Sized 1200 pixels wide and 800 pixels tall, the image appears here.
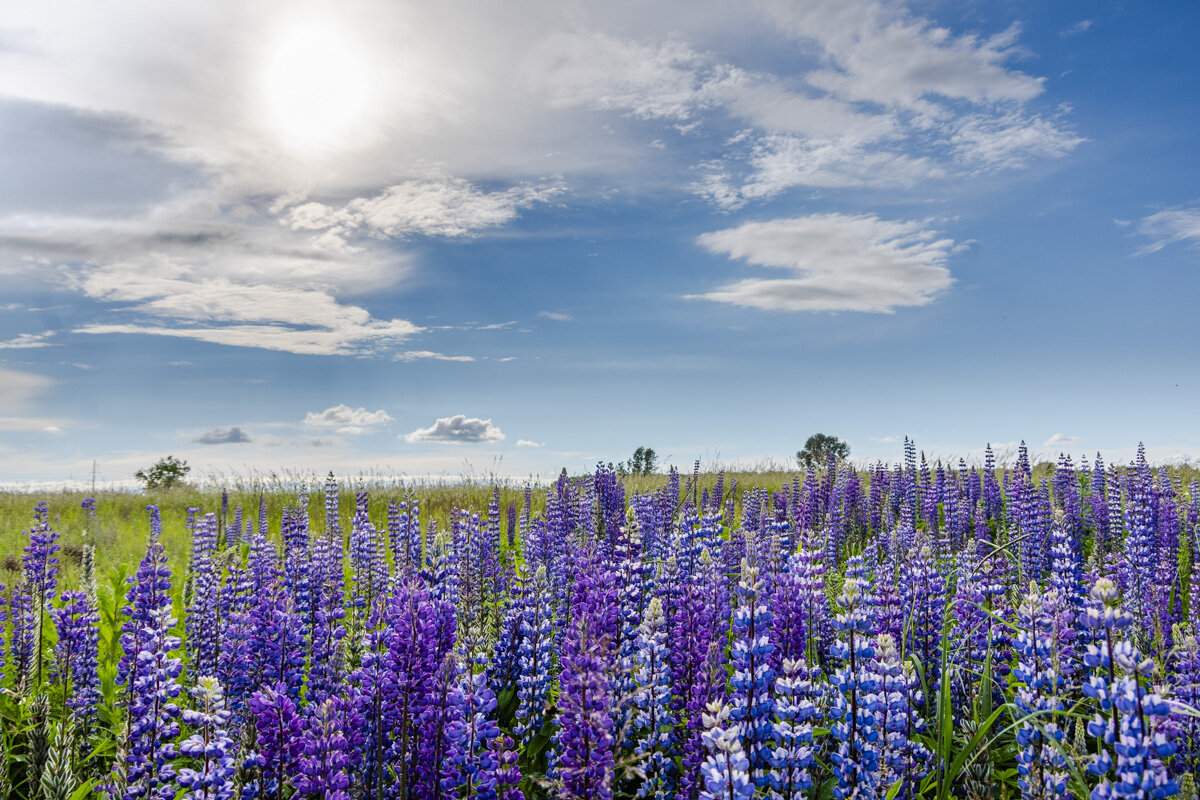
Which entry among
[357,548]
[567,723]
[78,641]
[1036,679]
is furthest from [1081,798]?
[78,641]

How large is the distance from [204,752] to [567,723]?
157cm

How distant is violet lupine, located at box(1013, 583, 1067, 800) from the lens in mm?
3168

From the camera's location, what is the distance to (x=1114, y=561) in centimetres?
761

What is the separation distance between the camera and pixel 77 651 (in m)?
5.86

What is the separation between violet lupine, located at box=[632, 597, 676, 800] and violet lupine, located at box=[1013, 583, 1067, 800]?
1.67 meters

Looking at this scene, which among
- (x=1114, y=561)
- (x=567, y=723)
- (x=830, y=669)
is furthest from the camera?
(x=1114, y=561)

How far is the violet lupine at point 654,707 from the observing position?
3.66m

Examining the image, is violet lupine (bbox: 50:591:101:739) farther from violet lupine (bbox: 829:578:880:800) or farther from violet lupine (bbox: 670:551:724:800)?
violet lupine (bbox: 829:578:880:800)

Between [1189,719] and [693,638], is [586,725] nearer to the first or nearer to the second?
[693,638]

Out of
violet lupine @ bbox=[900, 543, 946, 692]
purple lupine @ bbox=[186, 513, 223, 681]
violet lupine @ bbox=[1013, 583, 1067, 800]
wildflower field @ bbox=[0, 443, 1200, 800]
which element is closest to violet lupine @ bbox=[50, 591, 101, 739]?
wildflower field @ bbox=[0, 443, 1200, 800]

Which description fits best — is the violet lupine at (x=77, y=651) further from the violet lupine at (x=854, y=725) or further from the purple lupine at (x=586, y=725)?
the violet lupine at (x=854, y=725)

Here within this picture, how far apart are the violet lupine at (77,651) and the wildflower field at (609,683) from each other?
0.03 metres

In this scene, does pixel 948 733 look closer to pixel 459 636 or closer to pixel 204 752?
pixel 459 636

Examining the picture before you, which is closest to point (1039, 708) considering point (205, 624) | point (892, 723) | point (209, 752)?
point (892, 723)
